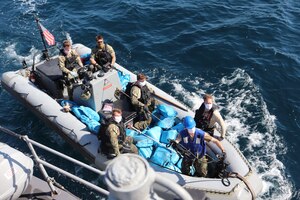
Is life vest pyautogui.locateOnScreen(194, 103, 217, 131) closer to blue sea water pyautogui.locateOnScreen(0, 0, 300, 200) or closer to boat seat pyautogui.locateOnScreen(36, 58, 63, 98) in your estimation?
blue sea water pyautogui.locateOnScreen(0, 0, 300, 200)

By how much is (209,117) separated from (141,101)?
2.32 metres

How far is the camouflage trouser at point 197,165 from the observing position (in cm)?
906

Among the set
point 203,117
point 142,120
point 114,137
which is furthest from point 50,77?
point 203,117

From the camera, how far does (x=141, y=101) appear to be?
35.7ft

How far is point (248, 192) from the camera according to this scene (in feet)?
28.9

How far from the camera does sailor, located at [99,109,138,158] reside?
29.5ft

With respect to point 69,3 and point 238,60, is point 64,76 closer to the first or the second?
point 238,60

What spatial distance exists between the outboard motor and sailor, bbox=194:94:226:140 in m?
5.20

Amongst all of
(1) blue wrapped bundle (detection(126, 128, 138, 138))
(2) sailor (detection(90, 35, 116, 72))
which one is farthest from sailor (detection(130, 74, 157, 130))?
(2) sailor (detection(90, 35, 116, 72))

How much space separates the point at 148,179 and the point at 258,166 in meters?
8.54

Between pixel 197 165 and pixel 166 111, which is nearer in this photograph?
pixel 197 165

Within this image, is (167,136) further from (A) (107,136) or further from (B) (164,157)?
(A) (107,136)

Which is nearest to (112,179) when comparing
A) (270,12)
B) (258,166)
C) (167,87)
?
(258,166)

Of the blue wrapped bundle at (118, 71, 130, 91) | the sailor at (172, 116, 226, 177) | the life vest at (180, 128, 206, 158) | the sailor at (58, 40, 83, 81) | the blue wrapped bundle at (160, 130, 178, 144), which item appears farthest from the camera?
the blue wrapped bundle at (118, 71, 130, 91)
